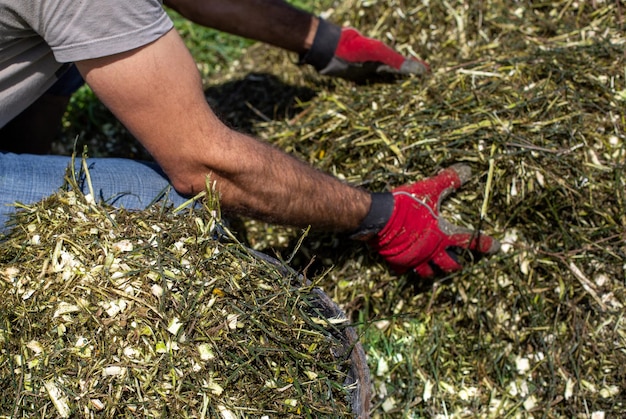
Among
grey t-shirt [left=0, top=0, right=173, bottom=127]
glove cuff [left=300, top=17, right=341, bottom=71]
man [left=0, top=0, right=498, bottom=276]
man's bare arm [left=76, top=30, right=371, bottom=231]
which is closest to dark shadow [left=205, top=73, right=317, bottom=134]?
glove cuff [left=300, top=17, right=341, bottom=71]

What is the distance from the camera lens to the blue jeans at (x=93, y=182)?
178 centimetres

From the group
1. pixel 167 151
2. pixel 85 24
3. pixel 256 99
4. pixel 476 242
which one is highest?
pixel 85 24

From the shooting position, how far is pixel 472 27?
8.89 feet

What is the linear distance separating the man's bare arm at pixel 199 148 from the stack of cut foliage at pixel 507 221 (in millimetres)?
313

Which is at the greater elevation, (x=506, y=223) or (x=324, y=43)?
(x=324, y=43)

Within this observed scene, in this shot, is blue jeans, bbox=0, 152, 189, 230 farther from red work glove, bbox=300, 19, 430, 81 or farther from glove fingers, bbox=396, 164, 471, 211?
red work glove, bbox=300, 19, 430, 81

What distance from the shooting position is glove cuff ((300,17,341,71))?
2.70 metres

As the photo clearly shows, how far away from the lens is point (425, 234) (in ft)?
6.87

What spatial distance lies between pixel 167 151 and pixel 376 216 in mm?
692

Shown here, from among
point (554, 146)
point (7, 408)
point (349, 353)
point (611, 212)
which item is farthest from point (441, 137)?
point (7, 408)

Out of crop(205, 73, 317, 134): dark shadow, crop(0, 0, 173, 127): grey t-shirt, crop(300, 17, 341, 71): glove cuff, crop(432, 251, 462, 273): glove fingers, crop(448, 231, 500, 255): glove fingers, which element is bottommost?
crop(205, 73, 317, 134): dark shadow

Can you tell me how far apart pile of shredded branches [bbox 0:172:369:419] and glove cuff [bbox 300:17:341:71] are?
4.23 ft

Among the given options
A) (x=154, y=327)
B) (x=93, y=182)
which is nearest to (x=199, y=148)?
(x=93, y=182)

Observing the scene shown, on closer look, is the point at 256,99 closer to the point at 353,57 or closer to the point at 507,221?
the point at 353,57
